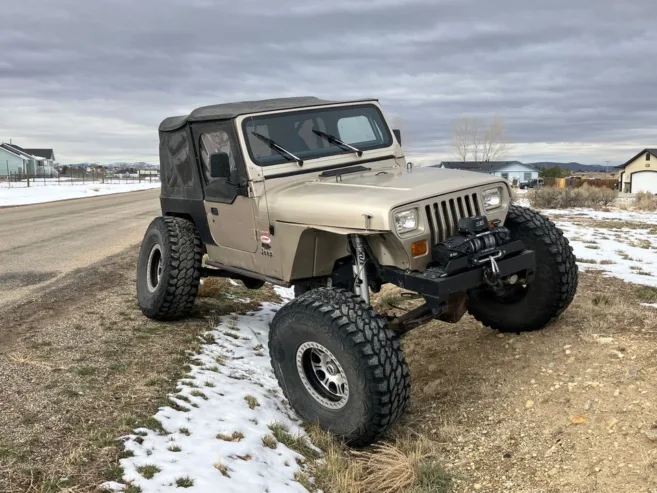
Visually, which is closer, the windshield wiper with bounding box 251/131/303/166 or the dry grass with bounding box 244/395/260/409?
the dry grass with bounding box 244/395/260/409

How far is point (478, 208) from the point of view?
15.2 feet

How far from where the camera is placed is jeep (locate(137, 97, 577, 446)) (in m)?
4.14

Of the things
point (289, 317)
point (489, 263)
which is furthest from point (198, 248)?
point (489, 263)

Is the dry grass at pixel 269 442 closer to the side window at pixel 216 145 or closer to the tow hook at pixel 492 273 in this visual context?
the tow hook at pixel 492 273

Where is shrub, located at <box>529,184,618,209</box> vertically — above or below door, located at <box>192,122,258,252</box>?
below

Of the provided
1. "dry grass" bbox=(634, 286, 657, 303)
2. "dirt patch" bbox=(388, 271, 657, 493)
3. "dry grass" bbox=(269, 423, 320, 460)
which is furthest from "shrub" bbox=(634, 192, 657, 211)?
"dry grass" bbox=(269, 423, 320, 460)

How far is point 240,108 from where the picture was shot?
5.66m

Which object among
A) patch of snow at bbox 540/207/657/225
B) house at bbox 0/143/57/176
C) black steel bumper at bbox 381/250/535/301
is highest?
house at bbox 0/143/57/176

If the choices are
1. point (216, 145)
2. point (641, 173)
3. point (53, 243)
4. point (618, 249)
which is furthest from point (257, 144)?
point (641, 173)

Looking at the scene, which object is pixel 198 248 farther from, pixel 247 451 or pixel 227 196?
pixel 247 451

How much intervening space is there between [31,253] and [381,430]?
31.9 ft

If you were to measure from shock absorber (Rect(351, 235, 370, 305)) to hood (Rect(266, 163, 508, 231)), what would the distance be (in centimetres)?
25

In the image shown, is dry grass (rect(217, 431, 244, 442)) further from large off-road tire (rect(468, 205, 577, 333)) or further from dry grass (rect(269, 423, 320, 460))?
large off-road tire (rect(468, 205, 577, 333))

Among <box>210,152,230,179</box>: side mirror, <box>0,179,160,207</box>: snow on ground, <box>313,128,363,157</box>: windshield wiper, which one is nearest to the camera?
<box>210,152,230,179</box>: side mirror
